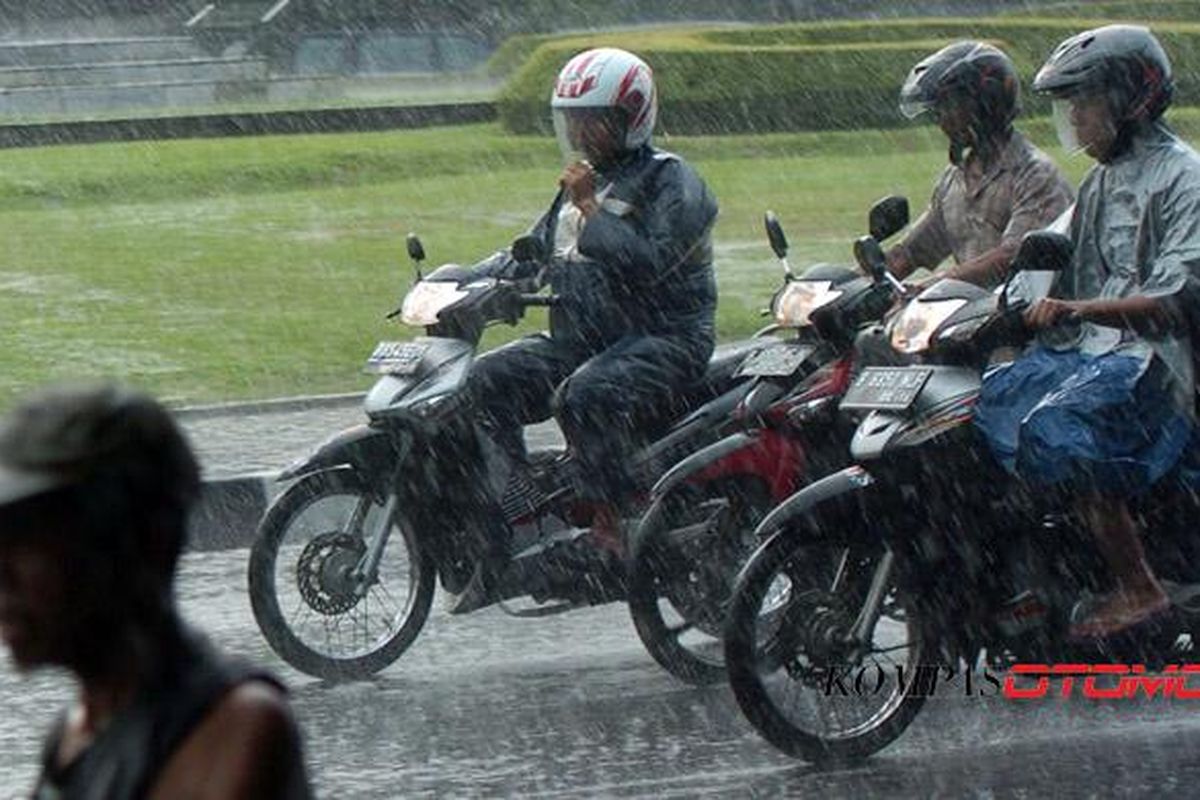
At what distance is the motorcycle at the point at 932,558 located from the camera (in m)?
6.42

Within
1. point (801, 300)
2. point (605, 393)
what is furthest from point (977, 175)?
point (605, 393)

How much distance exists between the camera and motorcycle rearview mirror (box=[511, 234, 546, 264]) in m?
7.68

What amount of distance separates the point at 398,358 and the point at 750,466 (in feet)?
3.61

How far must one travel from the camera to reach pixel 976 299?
6.55m

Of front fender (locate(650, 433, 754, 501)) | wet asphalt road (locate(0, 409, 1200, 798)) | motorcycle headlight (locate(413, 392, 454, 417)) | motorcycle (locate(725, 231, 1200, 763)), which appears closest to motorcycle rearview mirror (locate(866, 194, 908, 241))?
motorcycle (locate(725, 231, 1200, 763))

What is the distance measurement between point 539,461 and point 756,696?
5.73 feet

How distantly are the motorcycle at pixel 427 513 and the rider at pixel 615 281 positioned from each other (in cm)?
8

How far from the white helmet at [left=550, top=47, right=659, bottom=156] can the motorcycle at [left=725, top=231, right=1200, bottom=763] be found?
149cm

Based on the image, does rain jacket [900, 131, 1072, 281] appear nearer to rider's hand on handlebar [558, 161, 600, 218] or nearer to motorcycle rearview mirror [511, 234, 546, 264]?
A: rider's hand on handlebar [558, 161, 600, 218]

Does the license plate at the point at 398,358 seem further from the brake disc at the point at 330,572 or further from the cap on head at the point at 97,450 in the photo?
the cap on head at the point at 97,450

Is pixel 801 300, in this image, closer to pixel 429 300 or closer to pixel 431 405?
pixel 431 405

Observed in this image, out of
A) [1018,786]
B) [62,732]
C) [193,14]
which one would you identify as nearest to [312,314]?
[1018,786]

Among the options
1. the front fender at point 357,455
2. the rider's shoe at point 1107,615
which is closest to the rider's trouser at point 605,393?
the front fender at point 357,455

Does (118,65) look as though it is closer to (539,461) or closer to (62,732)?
(539,461)
